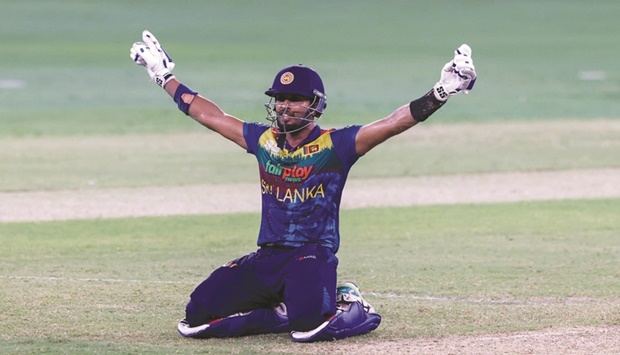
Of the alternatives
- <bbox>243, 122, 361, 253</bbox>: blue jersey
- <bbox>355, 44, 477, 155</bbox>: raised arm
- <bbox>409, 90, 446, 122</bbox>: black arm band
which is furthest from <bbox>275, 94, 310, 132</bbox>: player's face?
<bbox>409, 90, 446, 122</bbox>: black arm band

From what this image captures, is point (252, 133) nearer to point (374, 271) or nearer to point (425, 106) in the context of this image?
point (425, 106)

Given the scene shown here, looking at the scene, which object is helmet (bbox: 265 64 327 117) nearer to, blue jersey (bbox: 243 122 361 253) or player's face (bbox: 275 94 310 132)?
player's face (bbox: 275 94 310 132)

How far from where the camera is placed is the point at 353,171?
18688mm

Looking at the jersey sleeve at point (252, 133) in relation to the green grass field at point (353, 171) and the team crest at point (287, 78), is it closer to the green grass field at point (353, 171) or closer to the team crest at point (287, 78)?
the team crest at point (287, 78)

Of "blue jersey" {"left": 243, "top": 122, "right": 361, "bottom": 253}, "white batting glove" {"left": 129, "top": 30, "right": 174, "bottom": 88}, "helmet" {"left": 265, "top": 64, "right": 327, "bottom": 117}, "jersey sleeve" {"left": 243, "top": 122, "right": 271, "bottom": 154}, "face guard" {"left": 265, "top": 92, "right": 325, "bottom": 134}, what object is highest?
"white batting glove" {"left": 129, "top": 30, "right": 174, "bottom": 88}

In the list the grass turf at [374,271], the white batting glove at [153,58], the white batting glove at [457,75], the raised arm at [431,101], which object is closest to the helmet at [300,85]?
the raised arm at [431,101]

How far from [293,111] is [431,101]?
935mm

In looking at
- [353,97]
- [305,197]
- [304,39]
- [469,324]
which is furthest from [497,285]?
[304,39]

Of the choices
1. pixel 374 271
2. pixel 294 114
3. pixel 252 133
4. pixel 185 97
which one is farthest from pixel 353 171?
pixel 294 114

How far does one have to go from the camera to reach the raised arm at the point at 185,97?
9.45 m

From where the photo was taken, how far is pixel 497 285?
10.9 m

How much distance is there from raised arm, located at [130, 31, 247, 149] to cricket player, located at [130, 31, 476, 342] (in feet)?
1.02

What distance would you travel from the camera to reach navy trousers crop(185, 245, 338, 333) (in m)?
8.72

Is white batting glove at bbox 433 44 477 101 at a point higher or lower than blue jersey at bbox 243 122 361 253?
higher
